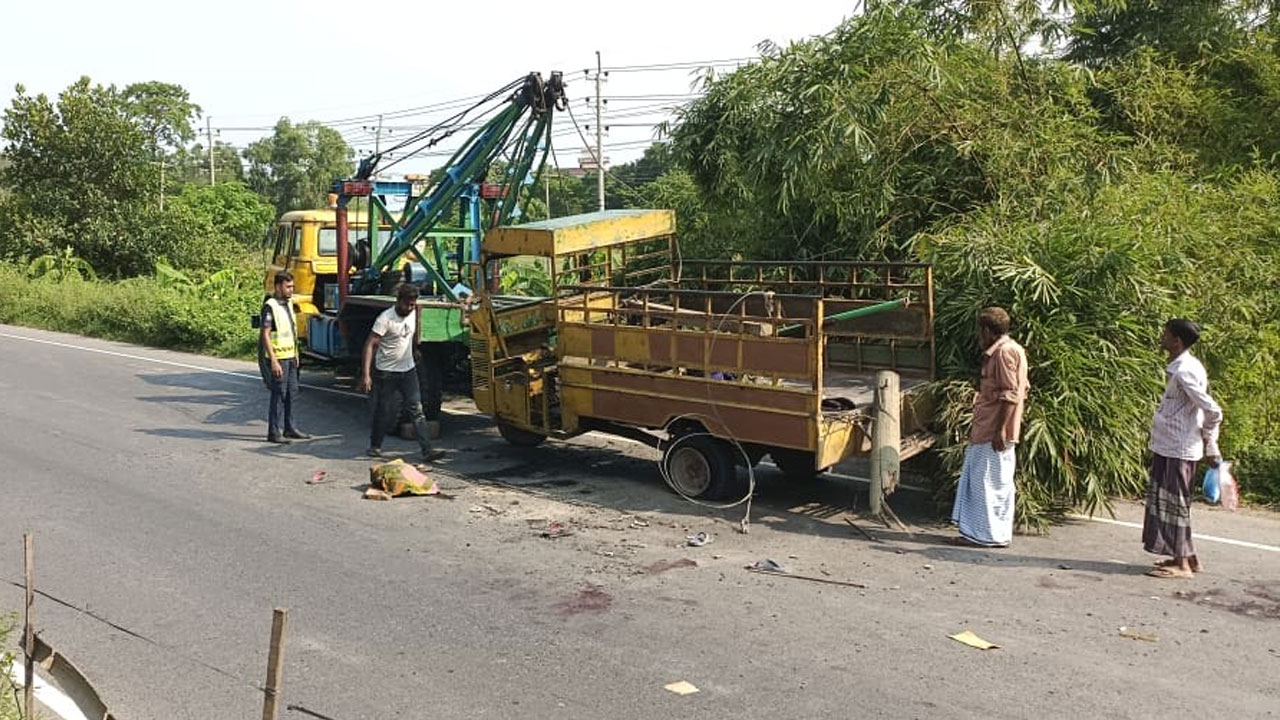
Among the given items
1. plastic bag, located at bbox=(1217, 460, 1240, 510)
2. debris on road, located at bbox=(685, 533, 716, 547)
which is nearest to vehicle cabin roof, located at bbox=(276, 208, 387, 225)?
debris on road, located at bbox=(685, 533, 716, 547)

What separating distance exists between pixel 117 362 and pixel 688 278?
10.8m

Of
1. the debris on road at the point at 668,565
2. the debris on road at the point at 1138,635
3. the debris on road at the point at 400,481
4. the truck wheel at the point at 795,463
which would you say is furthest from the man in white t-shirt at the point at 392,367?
the debris on road at the point at 1138,635

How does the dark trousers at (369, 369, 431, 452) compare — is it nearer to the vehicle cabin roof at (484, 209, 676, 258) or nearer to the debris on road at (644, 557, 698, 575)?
the vehicle cabin roof at (484, 209, 676, 258)

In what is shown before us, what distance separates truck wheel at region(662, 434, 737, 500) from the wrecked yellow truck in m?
0.01

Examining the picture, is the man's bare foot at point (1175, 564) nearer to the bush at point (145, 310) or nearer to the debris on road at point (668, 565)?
the debris on road at point (668, 565)

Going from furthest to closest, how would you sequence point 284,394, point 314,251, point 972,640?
point 314,251 → point 284,394 → point 972,640

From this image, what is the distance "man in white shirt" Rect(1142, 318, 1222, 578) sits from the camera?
6.38 m

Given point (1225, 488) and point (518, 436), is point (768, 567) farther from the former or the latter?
point (518, 436)

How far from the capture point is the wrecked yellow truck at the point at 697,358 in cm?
761

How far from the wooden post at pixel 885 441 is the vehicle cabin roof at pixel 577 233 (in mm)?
3005

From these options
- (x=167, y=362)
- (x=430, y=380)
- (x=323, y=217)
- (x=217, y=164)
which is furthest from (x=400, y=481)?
(x=217, y=164)

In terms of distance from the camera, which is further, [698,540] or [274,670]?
[698,540]

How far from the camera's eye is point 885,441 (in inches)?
289

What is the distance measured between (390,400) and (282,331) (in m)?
1.46
